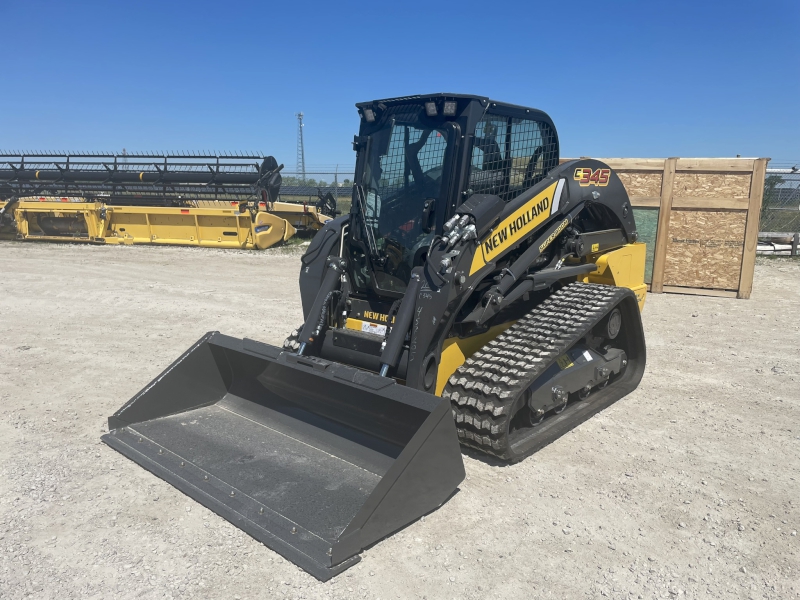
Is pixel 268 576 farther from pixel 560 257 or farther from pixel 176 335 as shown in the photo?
pixel 176 335

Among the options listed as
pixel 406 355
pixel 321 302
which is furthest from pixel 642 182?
pixel 406 355

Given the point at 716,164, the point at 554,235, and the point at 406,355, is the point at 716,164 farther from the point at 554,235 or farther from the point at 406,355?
the point at 406,355

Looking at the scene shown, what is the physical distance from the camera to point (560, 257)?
5461 mm

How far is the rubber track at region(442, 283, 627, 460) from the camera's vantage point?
3.96 meters

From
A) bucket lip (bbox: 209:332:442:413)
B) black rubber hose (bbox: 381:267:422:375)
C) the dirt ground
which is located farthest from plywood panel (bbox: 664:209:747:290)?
bucket lip (bbox: 209:332:442:413)

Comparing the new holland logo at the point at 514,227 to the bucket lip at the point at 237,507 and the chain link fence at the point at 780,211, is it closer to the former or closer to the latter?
the bucket lip at the point at 237,507

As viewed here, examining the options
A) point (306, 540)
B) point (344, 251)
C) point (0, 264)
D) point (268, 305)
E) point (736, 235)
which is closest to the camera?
point (306, 540)

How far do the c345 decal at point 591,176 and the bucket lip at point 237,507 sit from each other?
3.57 metres

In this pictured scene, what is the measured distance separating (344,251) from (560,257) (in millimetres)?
1851

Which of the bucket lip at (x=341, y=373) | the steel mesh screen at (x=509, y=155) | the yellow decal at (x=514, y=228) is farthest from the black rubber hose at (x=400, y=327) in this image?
the steel mesh screen at (x=509, y=155)

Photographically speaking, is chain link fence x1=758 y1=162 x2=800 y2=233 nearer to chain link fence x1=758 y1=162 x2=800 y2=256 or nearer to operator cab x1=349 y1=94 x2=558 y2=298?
chain link fence x1=758 y1=162 x2=800 y2=256

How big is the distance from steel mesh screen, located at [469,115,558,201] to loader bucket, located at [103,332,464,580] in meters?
1.74

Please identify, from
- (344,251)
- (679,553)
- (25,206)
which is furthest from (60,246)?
(679,553)

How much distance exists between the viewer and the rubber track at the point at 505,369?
13.0 feet
